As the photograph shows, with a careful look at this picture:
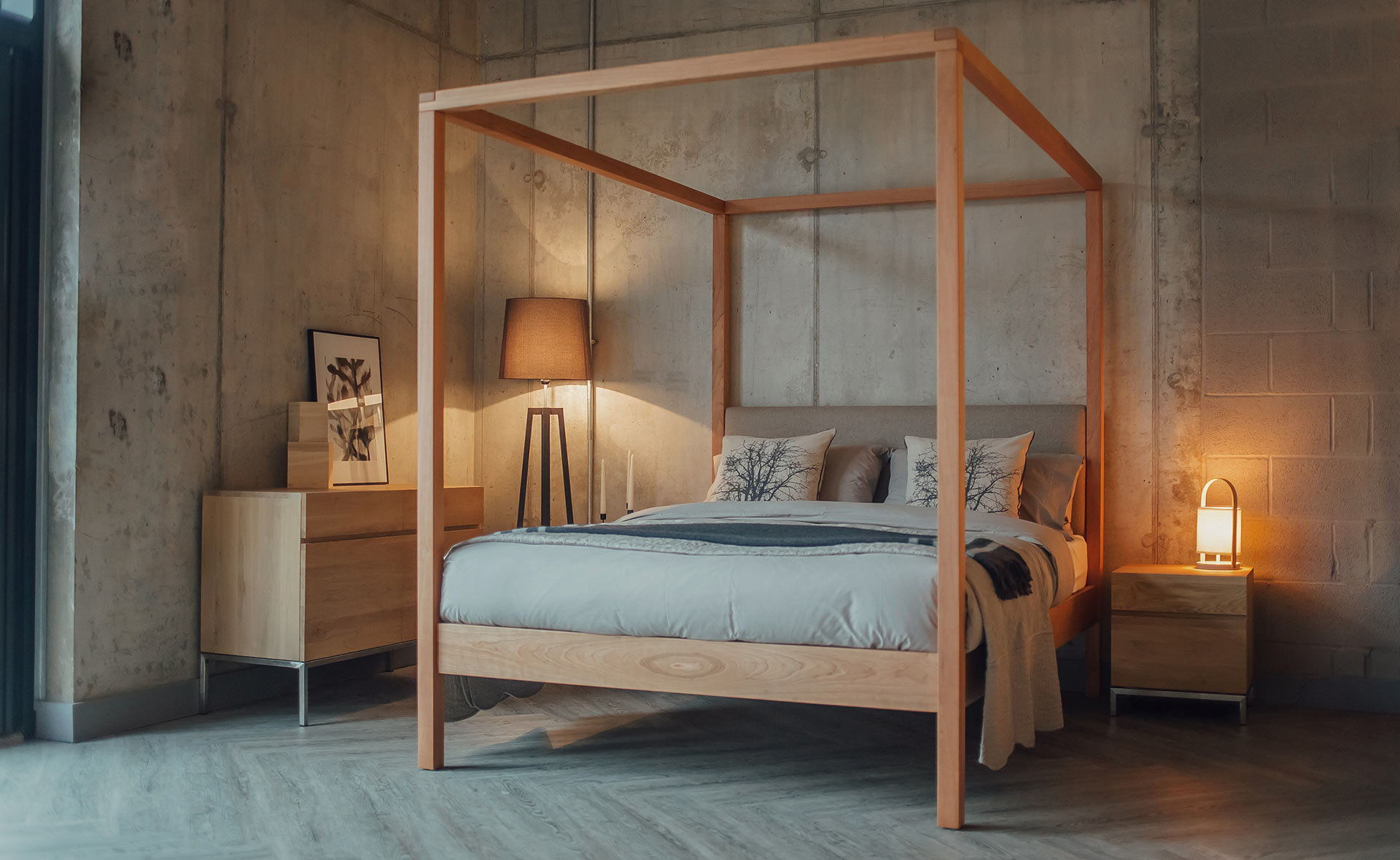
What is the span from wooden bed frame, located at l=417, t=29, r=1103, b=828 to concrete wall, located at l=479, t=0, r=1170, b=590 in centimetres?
92

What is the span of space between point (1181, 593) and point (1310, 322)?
1.34m

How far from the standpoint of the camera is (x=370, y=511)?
5023 millimetres

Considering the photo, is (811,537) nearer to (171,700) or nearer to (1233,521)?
(1233,521)

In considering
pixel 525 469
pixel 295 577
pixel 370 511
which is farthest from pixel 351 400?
pixel 295 577

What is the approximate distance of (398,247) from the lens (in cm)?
604

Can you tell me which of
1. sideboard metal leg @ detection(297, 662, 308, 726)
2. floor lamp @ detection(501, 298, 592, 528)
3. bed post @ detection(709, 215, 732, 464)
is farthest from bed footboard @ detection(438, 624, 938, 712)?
bed post @ detection(709, 215, 732, 464)

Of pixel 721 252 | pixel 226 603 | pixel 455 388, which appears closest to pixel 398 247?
pixel 455 388

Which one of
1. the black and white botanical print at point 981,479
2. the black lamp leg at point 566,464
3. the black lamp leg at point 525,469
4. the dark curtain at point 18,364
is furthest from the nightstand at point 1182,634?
the dark curtain at point 18,364

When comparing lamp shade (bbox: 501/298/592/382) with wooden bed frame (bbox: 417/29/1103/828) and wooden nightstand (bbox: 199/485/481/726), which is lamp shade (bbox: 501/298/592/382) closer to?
wooden nightstand (bbox: 199/485/481/726)

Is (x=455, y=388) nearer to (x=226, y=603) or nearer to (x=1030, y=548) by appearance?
(x=226, y=603)

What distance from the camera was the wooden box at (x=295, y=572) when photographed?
4.68m

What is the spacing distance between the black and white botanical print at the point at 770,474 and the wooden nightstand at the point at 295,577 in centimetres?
150

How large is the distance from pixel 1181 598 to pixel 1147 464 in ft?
2.59

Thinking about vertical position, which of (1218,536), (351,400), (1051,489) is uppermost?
(351,400)
